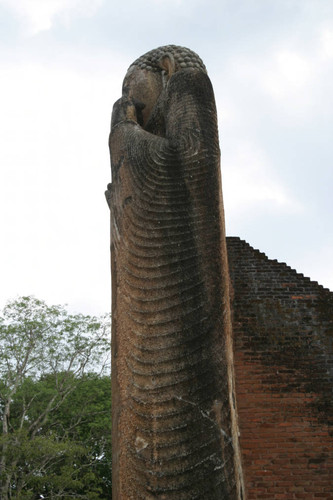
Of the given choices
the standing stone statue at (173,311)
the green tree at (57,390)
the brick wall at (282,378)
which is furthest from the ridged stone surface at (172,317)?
the green tree at (57,390)

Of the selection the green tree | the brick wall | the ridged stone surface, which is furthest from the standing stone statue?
the green tree

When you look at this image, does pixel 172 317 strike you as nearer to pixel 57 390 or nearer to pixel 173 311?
pixel 173 311

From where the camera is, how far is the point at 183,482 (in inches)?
82.0

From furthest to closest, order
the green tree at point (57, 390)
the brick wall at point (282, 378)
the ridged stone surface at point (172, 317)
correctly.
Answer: the green tree at point (57, 390) < the brick wall at point (282, 378) < the ridged stone surface at point (172, 317)

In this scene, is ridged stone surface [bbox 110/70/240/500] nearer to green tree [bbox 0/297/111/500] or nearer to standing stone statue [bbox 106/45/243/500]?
standing stone statue [bbox 106/45/243/500]

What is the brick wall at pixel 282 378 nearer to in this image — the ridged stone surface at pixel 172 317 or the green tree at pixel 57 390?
the ridged stone surface at pixel 172 317

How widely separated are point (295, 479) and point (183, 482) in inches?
136

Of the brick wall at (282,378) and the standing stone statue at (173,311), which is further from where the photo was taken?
the brick wall at (282,378)

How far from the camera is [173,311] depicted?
2.40m

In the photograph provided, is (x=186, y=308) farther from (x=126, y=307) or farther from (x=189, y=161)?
(x=189, y=161)

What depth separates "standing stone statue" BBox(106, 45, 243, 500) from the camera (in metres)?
2.15

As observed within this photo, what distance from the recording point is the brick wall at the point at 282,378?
5.10 m

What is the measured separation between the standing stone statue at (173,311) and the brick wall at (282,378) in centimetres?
311

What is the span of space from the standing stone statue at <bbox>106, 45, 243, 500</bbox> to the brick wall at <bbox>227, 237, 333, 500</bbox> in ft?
10.2
